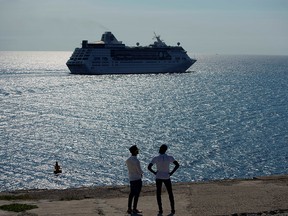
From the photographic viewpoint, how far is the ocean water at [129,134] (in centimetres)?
2714

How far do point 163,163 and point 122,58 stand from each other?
9379 cm

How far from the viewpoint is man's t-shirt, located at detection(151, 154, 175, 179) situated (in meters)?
10.8

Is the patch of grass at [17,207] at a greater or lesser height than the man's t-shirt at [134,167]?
lesser

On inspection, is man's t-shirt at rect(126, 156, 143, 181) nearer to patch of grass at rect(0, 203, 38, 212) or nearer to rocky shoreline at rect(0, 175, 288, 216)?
rocky shoreline at rect(0, 175, 288, 216)

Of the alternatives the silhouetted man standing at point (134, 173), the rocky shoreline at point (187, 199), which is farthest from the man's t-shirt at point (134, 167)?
the rocky shoreline at point (187, 199)

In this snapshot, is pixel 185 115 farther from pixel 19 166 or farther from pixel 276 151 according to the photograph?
pixel 19 166

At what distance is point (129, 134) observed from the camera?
129ft

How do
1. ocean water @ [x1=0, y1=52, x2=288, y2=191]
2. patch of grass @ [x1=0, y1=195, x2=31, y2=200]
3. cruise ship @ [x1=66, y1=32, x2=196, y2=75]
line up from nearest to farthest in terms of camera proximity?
1. patch of grass @ [x1=0, y1=195, x2=31, y2=200]
2. ocean water @ [x1=0, y1=52, x2=288, y2=191]
3. cruise ship @ [x1=66, y1=32, x2=196, y2=75]

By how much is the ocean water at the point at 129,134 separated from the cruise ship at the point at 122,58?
80.9ft

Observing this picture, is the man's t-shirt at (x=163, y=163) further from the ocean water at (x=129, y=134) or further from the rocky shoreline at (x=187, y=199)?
the ocean water at (x=129, y=134)

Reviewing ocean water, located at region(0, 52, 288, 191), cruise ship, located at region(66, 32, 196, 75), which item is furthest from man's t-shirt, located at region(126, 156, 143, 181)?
cruise ship, located at region(66, 32, 196, 75)

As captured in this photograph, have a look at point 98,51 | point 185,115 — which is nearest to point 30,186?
point 185,115

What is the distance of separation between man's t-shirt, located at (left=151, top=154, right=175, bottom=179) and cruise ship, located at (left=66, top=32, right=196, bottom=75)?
8933 centimetres

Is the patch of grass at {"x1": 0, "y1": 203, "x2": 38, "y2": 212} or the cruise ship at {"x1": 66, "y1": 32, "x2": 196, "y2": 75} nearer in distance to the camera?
the patch of grass at {"x1": 0, "y1": 203, "x2": 38, "y2": 212}
